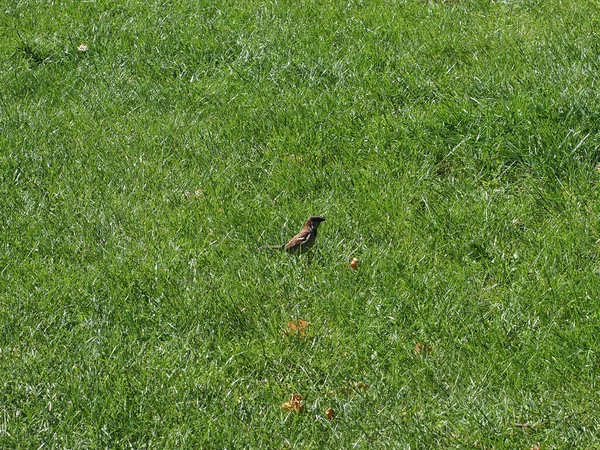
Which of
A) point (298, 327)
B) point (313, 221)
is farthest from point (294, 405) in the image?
point (313, 221)

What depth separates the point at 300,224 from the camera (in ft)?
19.1

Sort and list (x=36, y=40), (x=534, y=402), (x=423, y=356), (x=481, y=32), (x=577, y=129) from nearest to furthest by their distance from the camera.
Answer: (x=534, y=402) → (x=423, y=356) → (x=577, y=129) → (x=481, y=32) → (x=36, y=40)

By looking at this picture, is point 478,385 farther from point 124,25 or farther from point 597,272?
point 124,25

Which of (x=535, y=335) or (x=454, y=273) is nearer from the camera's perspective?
(x=535, y=335)

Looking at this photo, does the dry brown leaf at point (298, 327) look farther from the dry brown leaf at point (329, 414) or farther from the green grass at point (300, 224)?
the dry brown leaf at point (329, 414)

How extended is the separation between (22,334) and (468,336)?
86.5 inches

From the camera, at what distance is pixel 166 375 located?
469 centimetres

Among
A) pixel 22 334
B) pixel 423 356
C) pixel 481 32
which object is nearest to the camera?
pixel 423 356

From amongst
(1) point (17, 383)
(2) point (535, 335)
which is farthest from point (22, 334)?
(2) point (535, 335)

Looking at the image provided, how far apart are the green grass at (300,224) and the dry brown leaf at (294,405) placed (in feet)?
0.12

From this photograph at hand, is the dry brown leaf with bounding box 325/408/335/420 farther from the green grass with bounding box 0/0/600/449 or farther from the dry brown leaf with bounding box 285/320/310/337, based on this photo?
the dry brown leaf with bounding box 285/320/310/337

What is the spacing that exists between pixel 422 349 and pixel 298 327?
0.64 m

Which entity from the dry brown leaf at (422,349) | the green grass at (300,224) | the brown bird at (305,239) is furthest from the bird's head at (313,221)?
the dry brown leaf at (422,349)

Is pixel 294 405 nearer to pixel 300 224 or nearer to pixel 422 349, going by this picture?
pixel 422 349
